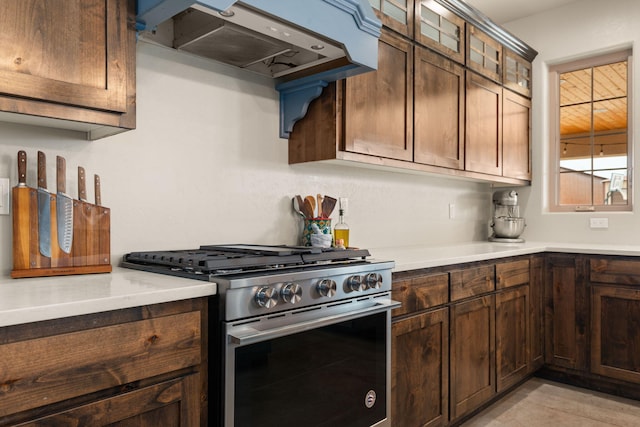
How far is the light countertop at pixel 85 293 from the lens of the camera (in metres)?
1.03

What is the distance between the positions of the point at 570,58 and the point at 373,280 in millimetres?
2936

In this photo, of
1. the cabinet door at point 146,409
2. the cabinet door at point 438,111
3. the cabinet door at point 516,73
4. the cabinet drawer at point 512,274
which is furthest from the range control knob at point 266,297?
the cabinet door at point 516,73

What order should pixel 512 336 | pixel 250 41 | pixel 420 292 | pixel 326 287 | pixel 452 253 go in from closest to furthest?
pixel 326 287 < pixel 250 41 < pixel 420 292 < pixel 452 253 < pixel 512 336

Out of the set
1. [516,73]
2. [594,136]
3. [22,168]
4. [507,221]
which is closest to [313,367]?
[22,168]

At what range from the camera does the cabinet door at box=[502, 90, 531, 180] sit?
3453 millimetres

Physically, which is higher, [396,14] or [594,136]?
[396,14]

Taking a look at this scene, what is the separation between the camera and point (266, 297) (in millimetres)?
1420

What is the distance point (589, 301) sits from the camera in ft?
9.77

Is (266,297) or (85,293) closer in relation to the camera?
(85,293)

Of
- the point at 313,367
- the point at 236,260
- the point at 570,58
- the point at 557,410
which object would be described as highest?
the point at 570,58

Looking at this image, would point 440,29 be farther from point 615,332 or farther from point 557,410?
point 557,410

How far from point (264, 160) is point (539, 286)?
2.05m

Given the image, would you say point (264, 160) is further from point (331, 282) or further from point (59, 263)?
point (59, 263)

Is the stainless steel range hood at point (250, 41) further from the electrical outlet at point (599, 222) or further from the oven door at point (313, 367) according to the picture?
the electrical outlet at point (599, 222)
